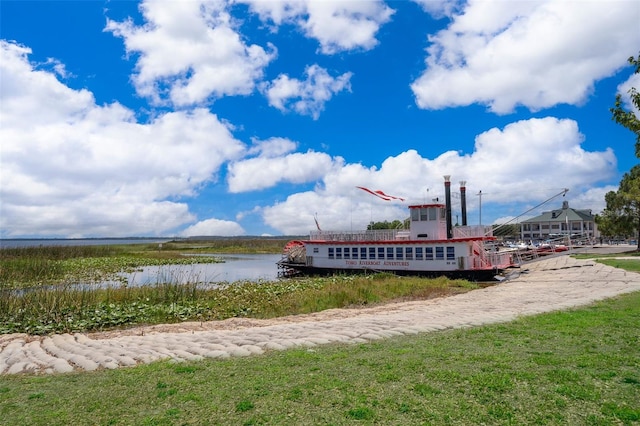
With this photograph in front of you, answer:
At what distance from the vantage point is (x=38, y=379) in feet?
25.9

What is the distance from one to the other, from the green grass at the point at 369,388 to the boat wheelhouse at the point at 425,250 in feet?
72.2

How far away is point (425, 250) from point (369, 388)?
86.8 ft

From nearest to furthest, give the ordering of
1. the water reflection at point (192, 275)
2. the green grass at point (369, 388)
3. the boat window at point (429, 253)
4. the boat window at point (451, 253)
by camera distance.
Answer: the green grass at point (369, 388) → the water reflection at point (192, 275) → the boat window at point (451, 253) → the boat window at point (429, 253)

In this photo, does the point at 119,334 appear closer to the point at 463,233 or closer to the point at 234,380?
the point at 234,380

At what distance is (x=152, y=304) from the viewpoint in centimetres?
1962

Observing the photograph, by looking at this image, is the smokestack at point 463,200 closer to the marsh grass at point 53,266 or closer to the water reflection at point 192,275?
the water reflection at point 192,275

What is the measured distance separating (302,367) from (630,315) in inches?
355

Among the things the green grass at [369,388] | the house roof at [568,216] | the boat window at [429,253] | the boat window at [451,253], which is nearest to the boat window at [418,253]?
the boat window at [429,253]

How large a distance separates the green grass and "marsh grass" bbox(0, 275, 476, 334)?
26.9 feet

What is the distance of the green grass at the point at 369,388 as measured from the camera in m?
5.59

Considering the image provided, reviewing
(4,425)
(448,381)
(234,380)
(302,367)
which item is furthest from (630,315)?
(4,425)

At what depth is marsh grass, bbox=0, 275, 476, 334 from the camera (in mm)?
15812

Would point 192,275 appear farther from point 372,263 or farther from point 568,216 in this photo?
point 568,216

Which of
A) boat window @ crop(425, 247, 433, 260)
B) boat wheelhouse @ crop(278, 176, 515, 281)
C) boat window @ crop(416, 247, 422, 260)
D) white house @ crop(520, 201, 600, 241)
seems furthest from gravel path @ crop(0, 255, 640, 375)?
white house @ crop(520, 201, 600, 241)
